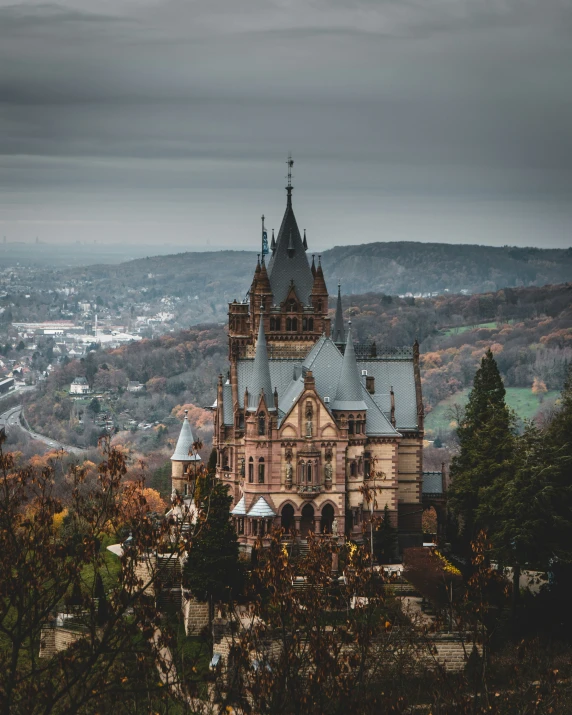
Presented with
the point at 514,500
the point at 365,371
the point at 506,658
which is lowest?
the point at 506,658

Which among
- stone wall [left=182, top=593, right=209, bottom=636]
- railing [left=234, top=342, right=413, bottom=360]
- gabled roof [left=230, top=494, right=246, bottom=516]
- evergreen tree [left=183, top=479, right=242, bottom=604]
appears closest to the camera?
evergreen tree [left=183, top=479, right=242, bottom=604]

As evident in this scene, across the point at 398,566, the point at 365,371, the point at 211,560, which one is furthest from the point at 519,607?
the point at 365,371

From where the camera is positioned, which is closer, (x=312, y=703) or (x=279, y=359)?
(x=312, y=703)

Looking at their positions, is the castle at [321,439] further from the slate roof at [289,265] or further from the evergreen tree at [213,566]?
the evergreen tree at [213,566]

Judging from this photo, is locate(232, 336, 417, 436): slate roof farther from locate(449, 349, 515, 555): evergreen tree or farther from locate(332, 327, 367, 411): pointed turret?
locate(449, 349, 515, 555): evergreen tree

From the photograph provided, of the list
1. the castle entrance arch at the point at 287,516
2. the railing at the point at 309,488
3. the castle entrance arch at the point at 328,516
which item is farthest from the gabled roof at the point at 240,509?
the castle entrance arch at the point at 328,516

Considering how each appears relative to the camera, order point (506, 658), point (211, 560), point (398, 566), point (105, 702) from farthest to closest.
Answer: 1. point (398, 566)
2. point (211, 560)
3. point (506, 658)
4. point (105, 702)

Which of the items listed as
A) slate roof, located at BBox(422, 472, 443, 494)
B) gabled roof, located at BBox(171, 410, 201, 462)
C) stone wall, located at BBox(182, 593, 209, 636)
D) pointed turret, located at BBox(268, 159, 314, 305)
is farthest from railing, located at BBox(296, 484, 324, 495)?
pointed turret, located at BBox(268, 159, 314, 305)

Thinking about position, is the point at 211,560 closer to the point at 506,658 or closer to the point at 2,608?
the point at 506,658
